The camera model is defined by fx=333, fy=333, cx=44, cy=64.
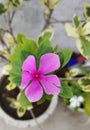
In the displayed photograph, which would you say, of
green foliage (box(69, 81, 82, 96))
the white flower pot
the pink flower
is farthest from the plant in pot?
the white flower pot

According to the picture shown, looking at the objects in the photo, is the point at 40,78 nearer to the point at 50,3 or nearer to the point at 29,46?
the point at 29,46

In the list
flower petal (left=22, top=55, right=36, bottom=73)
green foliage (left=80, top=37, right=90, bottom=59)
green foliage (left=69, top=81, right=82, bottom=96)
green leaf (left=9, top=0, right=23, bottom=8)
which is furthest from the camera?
green foliage (left=69, top=81, right=82, bottom=96)

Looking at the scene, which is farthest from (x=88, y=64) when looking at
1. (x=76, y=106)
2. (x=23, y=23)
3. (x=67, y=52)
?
(x=67, y=52)

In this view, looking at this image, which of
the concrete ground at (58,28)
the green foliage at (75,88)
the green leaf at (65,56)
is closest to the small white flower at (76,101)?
the green foliage at (75,88)

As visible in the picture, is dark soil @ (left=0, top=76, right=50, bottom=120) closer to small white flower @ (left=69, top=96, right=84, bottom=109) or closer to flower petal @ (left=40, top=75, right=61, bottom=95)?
small white flower @ (left=69, top=96, right=84, bottom=109)

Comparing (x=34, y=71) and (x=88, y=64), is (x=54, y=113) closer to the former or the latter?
(x=88, y=64)

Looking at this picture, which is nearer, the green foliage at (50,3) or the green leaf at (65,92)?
the green leaf at (65,92)

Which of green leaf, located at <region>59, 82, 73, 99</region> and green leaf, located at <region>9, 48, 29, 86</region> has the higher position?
green leaf, located at <region>9, 48, 29, 86</region>

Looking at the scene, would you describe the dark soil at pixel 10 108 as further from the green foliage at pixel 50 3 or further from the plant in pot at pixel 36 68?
the plant in pot at pixel 36 68
